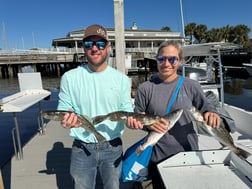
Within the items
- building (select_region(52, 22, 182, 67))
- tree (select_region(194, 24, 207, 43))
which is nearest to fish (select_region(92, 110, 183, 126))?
building (select_region(52, 22, 182, 67))

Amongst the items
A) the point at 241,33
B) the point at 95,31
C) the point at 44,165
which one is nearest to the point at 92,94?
the point at 95,31

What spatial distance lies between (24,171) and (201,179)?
3.25m

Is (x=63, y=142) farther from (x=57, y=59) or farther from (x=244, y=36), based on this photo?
(x=244, y=36)

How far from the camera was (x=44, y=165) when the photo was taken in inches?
168

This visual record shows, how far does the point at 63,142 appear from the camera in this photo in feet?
18.0

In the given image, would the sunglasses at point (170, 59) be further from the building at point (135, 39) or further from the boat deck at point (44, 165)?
the building at point (135, 39)

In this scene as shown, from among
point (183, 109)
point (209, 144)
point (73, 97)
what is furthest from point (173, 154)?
point (209, 144)

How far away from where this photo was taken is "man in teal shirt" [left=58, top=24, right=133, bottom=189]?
2.01m

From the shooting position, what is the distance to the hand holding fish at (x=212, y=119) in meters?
2.03

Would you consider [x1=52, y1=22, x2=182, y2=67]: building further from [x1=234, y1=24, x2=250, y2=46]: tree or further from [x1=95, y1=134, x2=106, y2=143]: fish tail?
[x1=95, y1=134, x2=106, y2=143]: fish tail

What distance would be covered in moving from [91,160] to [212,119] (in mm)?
1189

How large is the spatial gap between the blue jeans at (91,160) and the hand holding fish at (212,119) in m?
0.87

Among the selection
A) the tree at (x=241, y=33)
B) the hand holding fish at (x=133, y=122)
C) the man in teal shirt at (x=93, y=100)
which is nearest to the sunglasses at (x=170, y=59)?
the man in teal shirt at (x=93, y=100)

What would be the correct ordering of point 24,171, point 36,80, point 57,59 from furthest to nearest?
point 57,59 < point 36,80 < point 24,171
